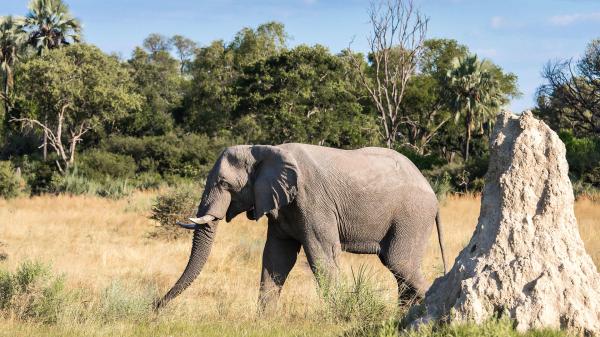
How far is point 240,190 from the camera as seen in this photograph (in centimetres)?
892

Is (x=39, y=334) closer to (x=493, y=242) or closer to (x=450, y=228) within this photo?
(x=493, y=242)

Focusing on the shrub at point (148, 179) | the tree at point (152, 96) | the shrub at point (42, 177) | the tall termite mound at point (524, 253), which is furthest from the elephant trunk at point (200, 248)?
the tree at point (152, 96)

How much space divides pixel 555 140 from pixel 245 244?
913 centimetres

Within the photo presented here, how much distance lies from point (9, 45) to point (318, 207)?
1681 inches

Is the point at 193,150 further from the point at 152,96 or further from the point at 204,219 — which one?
the point at 204,219

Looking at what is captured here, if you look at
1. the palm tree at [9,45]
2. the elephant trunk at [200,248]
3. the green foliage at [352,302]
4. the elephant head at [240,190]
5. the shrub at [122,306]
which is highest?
the palm tree at [9,45]

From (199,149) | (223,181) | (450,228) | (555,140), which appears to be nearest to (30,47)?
(199,149)

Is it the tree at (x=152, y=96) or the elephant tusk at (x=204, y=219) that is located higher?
the tree at (x=152, y=96)

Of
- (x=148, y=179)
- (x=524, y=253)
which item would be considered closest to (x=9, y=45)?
(x=148, y=179)

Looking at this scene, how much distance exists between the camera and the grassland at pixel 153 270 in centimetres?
757

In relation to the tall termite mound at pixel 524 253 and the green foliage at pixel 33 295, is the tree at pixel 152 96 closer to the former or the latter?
the green foliage at pixel 33 295

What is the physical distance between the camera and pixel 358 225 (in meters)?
9.06

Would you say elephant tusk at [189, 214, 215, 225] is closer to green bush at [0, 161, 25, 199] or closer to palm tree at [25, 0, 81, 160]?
green bush at [0, 161, 25, 199]

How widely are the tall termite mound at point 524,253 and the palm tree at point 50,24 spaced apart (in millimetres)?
44665
